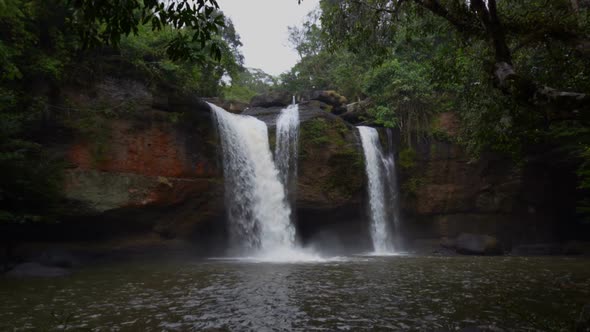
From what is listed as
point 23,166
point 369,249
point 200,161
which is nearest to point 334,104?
point 369,249

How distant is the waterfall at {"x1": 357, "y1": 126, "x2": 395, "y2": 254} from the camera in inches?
862

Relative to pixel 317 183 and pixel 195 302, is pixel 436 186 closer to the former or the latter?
pixel 317 183

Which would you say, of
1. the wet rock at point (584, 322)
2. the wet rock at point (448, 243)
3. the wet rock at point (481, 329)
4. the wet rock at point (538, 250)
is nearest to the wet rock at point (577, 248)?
the wet rock at point (538, 250)

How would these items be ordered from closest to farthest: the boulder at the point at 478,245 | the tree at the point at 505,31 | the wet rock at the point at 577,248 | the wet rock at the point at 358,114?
the tree at the point at 505,31 < the wet rock at the point at 577,248 < the boulder at the point at 478,245 < the wet rock at the point at 358,114

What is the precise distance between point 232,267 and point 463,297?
308 inches

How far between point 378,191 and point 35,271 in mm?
16250

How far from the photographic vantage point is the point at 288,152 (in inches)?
798

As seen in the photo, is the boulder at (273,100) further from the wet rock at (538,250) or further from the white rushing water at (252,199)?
the wet rock at (538,250)

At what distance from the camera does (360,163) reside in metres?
21.0

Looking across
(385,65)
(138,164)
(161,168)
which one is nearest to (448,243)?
(385,65)

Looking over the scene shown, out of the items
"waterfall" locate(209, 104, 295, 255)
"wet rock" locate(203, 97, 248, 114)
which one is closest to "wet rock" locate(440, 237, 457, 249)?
"waterfall" locate(209, 104, 295, 255)

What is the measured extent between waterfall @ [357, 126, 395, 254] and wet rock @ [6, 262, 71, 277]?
49.0 ft

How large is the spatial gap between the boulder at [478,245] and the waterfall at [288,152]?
8868 millimetres

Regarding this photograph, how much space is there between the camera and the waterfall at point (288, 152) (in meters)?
19.8
